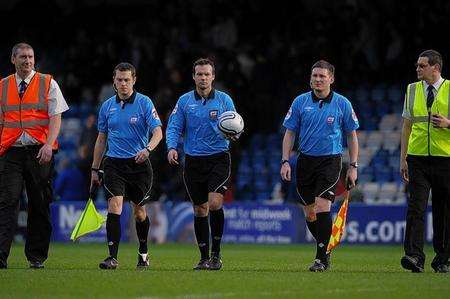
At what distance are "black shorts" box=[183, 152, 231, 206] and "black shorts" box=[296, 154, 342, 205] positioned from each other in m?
0.88

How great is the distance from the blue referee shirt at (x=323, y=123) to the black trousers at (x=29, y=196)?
118 inches

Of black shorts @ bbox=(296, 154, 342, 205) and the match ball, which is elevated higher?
the match ball

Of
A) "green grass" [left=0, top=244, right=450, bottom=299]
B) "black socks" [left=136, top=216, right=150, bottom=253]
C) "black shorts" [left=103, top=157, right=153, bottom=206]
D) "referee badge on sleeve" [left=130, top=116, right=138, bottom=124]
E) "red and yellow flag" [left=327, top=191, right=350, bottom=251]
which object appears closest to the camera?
"green grass" [left=0, top=244, right=450, bottom=299]

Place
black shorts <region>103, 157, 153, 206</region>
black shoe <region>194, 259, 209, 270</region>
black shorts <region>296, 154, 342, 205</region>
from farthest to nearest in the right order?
black shorts <region>103, 157, 153, 206</region>
black shoe <region>194, 259, 209, 270</region>
black shorts <region>296, 154, 342, 205</region>

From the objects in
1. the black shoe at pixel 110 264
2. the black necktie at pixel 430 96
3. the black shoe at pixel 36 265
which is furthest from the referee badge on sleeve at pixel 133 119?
the black necktie at pixel 430 96

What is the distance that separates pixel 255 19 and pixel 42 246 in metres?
15.0

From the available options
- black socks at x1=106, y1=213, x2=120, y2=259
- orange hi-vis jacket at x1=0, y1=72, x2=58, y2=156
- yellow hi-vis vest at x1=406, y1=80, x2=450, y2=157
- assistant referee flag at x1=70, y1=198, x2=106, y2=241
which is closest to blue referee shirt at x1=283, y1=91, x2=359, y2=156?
yellow hi-vis vest at x1=406, y1=80, x2=450, y2=157

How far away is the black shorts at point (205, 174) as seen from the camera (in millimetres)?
14875

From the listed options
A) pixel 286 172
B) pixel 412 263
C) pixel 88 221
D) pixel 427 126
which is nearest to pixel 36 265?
pixel 88 221

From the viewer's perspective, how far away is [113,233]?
48.3ft

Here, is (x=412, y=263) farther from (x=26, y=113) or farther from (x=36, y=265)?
(x=26, y=113)

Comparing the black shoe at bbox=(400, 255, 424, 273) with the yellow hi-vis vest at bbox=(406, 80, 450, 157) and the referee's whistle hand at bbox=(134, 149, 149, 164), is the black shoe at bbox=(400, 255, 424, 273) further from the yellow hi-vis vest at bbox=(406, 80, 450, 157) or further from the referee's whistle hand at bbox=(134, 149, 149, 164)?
the referee's whistle hand at bbox=(134, 149, 149, 164)

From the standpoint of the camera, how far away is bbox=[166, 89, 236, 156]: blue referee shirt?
1495 cm

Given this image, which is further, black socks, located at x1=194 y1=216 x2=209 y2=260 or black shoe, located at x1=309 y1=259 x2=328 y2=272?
black socks, located at x1=194 y1=216 x2=209 y2=260
